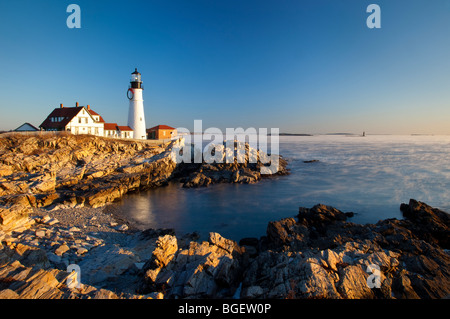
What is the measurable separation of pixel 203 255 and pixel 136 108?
30.0m

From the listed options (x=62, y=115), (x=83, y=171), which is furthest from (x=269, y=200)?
(x=62, y=115)

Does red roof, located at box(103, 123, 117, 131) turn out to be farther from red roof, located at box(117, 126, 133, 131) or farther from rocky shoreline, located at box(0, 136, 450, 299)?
rocky shoreline, located at box(0, 136, 450, 299)

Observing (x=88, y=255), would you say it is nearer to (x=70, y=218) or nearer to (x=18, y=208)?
(x=18, y=208)

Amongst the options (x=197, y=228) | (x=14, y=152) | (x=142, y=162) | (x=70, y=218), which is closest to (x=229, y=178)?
(x=142, y=162)

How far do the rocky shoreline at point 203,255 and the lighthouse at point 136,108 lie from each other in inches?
694

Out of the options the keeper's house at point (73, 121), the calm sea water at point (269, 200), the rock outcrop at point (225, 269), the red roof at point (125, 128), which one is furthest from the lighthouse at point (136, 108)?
the rock outcrop at point (225, 269)

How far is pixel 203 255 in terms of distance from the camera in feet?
24.1

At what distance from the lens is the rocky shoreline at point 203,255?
5.65m

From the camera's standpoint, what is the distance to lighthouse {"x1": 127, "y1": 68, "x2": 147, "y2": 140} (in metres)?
31.8

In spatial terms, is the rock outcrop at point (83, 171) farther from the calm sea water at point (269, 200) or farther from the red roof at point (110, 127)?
the red roof at point (110, 127)

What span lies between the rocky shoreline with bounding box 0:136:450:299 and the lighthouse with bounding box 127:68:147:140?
17.6 metres

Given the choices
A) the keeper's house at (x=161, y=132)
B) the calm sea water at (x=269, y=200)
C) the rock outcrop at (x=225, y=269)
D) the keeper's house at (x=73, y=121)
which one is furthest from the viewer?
the keeper's house at (x=161, y=132)
